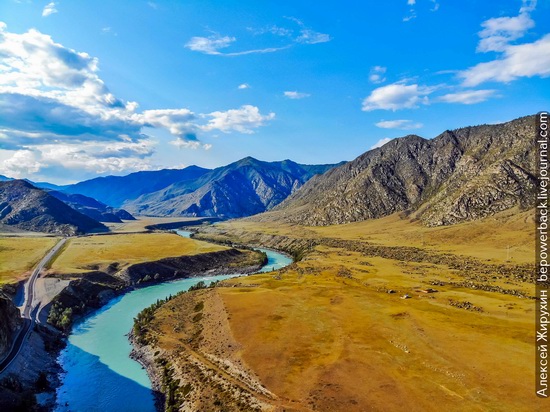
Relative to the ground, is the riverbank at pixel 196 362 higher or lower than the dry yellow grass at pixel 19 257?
lower

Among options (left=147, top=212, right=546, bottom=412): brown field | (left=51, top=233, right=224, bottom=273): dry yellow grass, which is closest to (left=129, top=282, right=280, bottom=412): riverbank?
(left=147, top=212, right=546, bottom=412): brown field

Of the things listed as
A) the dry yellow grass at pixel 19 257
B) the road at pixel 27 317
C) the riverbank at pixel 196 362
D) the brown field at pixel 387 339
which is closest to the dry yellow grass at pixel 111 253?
the road at pixel 27 317

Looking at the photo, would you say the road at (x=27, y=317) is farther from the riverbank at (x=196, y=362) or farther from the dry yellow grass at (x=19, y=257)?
the riverbank at (x=196, y=362)

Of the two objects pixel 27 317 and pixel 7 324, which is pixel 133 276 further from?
pixel 7 324

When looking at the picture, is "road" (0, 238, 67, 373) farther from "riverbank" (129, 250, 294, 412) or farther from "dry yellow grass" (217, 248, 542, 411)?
"dry yellow grass" (217, 248, 542, 411)

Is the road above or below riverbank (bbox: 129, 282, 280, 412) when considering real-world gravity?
above

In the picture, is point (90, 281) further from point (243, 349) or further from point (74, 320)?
point (243, 349)
